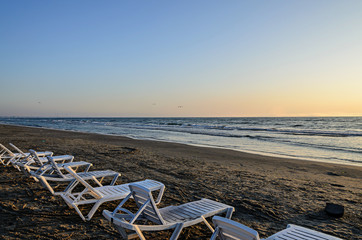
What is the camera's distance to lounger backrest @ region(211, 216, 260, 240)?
2.04 metres

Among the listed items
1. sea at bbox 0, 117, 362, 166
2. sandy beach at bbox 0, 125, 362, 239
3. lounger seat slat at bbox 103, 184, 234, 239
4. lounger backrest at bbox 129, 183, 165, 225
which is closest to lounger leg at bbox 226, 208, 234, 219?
lounger seat slat at bbox 103, 184, 234, 239

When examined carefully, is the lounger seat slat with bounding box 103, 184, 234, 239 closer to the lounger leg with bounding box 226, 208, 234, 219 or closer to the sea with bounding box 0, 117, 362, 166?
the lounger leg with bounding box 226, 208, 234, 219

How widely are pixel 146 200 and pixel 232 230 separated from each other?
1.24m

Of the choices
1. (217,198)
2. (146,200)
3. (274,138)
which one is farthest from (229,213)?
(274,138)

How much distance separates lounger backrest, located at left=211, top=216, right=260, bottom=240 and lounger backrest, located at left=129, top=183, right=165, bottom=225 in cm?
86

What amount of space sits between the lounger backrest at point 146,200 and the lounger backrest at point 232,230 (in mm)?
860

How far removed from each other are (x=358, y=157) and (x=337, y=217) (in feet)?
35.2

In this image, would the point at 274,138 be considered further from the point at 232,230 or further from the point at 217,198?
the point at 232,230

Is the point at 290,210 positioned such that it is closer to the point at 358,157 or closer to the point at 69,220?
the point at 69,220

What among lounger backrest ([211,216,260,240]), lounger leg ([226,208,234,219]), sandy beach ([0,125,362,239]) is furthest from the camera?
sandy beach ([0,125,362,239])

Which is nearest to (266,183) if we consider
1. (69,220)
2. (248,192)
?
(248,192)

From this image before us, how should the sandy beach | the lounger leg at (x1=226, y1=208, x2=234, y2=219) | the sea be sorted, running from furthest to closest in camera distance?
the sea, the sandy beach, the lounger leg at (x1=226, y1=208, x2=234, y2=219)

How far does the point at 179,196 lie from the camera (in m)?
5.25

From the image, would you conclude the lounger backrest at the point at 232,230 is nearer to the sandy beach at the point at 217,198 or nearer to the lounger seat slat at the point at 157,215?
the lounger seat slat at the point at 157,215
